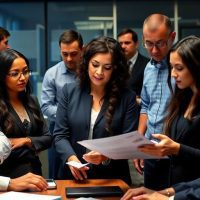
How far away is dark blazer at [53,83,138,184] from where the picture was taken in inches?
84.7

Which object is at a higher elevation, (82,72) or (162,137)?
(82,72)

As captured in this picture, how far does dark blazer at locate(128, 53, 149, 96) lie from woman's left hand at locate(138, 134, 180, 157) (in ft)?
5.62

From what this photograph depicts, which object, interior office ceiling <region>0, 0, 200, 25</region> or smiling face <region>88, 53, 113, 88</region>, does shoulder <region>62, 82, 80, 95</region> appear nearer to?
smiling face <region>88, 53, 113, 88</region>

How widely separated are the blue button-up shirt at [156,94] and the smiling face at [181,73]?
1.68 feet

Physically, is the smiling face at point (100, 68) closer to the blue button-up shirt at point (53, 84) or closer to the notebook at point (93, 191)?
the notebook at point (93, 191)

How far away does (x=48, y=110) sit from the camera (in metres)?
3.38

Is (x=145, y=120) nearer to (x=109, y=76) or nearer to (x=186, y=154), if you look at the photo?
(x=109, y=76)

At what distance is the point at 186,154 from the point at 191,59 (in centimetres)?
45

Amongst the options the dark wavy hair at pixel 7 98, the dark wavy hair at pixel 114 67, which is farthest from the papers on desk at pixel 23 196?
the dark wavy hair at pixel 114 67

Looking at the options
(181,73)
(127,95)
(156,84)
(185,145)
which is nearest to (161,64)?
(156,84)

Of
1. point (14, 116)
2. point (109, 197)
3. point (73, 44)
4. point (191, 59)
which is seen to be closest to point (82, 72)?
point (14, 116)

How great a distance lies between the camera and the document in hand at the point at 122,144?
156 centimetres

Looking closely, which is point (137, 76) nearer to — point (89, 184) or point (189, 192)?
point (89, 184)

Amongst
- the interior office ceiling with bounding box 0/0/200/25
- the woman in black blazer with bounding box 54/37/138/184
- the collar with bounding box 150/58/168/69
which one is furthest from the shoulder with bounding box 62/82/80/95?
the interior office ceiling with bounding box 0/0/200/25
